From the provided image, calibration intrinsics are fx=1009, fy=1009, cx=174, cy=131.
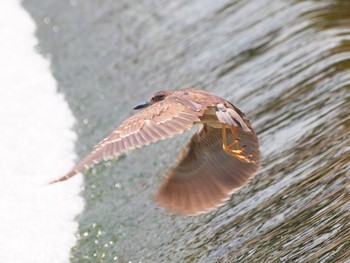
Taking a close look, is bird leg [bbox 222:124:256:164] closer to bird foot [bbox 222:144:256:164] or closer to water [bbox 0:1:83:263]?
bird foot [bbox 222:144:256:164]

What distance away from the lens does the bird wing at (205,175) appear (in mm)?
7082

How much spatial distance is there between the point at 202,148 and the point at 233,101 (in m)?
2.52

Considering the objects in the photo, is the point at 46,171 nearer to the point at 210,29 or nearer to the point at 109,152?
the point at 210,29

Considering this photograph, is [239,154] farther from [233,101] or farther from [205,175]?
[233,101]

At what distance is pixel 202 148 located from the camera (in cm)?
736

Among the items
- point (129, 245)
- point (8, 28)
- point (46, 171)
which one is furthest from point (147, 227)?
point (8, 28)

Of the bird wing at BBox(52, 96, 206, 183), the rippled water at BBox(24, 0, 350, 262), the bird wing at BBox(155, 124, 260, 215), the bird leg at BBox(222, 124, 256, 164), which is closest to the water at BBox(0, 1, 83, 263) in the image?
the rippled water at BBox(24, 0, 350, 262)

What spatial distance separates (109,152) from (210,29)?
21.1ft

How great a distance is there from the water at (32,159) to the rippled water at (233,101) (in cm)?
20

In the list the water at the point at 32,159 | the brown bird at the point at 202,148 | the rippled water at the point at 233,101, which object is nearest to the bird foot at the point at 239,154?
the brown bird at the point at 202,148

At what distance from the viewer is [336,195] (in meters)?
6.71

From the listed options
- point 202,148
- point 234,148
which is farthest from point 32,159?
point 234,148

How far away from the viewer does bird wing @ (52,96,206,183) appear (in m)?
6.09

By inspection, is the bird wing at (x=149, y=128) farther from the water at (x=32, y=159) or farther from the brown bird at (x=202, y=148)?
the water at (x=32, y=159)
